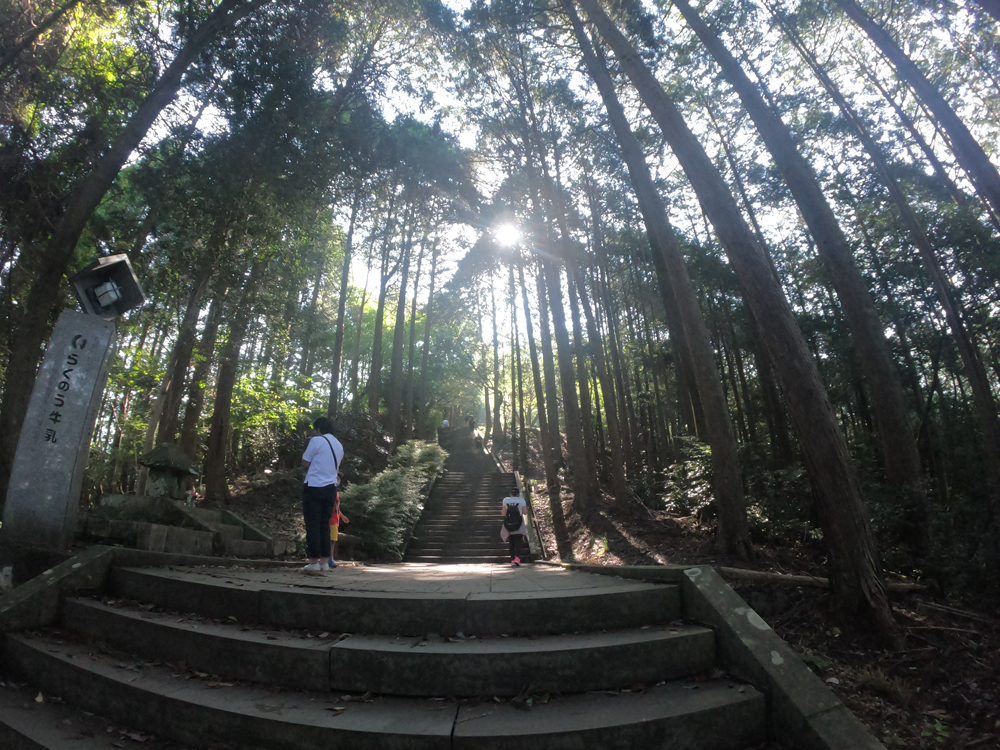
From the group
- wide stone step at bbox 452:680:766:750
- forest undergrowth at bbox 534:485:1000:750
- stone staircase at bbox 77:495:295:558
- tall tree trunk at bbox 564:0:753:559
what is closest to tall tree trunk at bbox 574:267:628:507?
tall tree trunk at bbox 564:0:753:559

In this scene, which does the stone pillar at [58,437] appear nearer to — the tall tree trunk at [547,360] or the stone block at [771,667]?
the stone block at [771,667]

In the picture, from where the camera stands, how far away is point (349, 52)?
13.0m

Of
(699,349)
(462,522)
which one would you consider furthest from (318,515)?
(462,522)

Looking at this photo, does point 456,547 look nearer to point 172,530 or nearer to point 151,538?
point 172,530

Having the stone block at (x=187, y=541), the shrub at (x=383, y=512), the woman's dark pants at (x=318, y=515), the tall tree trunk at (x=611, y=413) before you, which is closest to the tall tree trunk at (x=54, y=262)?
the stone block at (x=187, y=541)

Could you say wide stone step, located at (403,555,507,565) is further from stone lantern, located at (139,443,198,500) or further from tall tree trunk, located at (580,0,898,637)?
Answer: tall tree trunk, located at (580,0,898,637)

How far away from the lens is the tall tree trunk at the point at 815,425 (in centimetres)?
375

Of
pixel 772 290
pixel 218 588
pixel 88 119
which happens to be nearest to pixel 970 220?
pixel 772 290

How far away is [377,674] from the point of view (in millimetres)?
2645

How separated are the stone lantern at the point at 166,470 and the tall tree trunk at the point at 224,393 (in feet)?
20.7

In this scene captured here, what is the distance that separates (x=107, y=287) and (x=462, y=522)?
40.3 feet

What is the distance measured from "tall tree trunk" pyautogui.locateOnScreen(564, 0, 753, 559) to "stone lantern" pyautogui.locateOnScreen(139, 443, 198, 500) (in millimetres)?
7440

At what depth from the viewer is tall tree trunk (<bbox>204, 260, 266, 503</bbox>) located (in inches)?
476

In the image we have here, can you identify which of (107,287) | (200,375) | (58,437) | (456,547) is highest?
(200,375)
